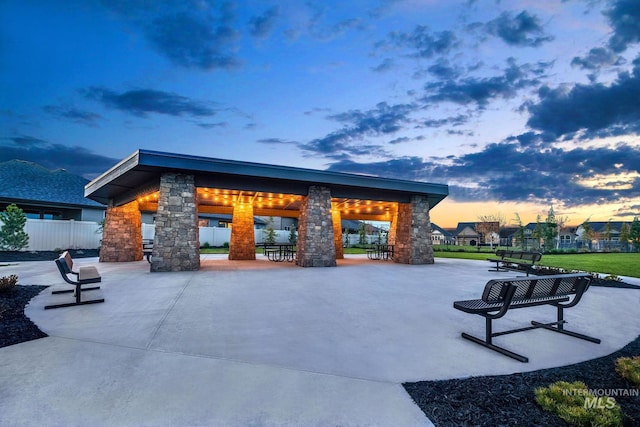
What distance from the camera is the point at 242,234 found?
58.7 feet

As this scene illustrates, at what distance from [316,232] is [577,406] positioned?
11.5 m

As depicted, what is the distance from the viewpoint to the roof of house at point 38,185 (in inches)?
848

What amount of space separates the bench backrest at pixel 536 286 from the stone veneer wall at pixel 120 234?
1749 cm

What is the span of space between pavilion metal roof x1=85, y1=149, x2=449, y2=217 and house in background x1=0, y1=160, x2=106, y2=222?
410 inches

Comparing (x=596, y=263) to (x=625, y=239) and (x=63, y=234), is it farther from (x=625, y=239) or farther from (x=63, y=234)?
(x=63, y=234)

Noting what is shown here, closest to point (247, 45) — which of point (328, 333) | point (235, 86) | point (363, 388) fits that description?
point (235, 86)

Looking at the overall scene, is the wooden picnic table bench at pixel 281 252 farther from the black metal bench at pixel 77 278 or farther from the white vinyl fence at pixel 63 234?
the white vinyl fence at pixel 63 234

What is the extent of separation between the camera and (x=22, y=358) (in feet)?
10.7

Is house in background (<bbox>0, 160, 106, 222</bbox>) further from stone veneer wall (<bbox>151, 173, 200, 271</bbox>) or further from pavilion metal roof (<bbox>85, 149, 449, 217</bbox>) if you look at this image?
stone veneer wall (<bbox>151, 173, 200, 271</bbox>)

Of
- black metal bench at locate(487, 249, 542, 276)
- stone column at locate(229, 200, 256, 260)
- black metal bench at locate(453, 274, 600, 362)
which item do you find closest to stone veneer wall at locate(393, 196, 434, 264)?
black metal bench at locate(487, 249, 542, 276)

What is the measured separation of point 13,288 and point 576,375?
11.3m

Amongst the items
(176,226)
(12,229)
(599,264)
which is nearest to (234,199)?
(176,226)

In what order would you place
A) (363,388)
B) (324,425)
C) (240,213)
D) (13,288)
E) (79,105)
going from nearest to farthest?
(324,425), (363,388), (13,288), (240,213), (79,105)

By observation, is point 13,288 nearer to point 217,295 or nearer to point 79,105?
point 217,295
